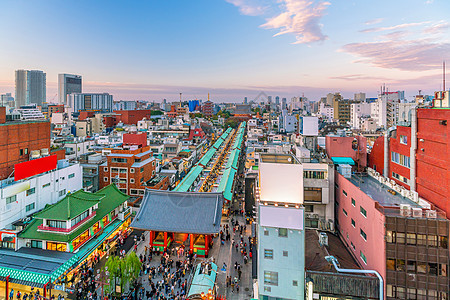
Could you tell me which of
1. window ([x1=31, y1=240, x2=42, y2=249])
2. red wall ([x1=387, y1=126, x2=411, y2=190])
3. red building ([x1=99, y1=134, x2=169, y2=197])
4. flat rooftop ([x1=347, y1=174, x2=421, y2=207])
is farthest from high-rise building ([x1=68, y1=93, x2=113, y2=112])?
red wall ([x1=387, y1=126, x2=411, y2=190])

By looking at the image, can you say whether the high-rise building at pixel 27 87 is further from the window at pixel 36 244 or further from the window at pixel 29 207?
the window at pixel 36 244

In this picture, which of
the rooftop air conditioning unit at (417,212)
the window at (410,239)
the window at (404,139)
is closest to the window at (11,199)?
the window at (410,239)

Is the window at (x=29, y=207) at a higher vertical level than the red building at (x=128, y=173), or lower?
lower

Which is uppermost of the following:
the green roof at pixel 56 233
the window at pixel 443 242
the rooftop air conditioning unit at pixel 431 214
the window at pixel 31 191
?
the rooftop air conditioning unit at pixel 431 214

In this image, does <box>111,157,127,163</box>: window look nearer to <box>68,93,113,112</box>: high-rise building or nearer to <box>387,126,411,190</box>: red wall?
<box>387,126,411,190</box>: red wall

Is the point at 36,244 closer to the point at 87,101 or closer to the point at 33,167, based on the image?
the point at 33,167

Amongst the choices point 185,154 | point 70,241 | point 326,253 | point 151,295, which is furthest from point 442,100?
point 185,154

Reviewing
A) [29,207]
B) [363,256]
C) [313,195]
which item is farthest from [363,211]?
[29,207]
